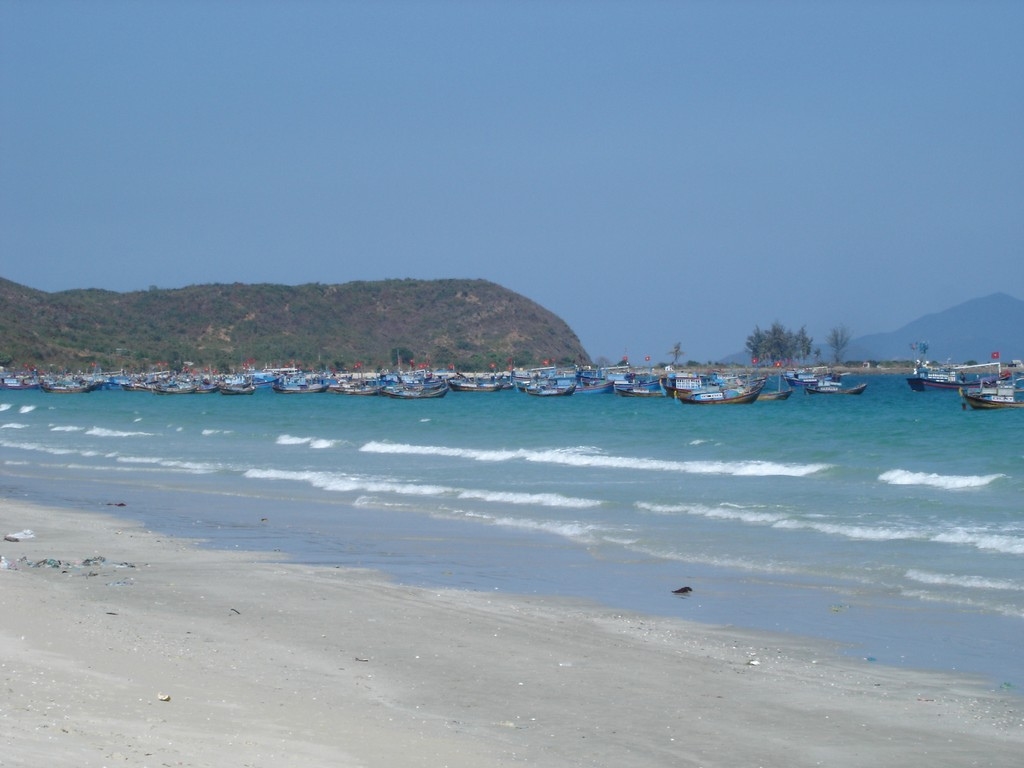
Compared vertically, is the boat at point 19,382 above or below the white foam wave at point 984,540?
above

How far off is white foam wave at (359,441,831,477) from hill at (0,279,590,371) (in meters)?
107

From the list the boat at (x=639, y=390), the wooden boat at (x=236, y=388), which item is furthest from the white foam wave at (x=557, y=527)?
the wooden boat at (x=236, y=388)

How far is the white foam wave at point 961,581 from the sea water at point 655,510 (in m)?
0.04

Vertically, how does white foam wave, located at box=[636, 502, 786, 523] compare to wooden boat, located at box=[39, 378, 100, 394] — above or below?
below

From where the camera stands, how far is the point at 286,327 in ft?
529

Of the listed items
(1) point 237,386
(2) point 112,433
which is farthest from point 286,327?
(2) point 112,433

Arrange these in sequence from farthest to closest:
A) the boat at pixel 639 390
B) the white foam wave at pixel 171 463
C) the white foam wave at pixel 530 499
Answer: the boat at pixel 639 390 → the white foam wave at pixel 171 463 → the white foam wave at pixel 530 499

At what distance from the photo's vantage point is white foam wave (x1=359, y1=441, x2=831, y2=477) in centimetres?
2655

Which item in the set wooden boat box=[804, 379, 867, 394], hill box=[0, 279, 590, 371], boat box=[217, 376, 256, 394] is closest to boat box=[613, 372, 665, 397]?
wooden boat box=[804, 379, 867, 394]

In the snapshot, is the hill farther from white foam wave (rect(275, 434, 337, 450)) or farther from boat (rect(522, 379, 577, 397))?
white foam wave (rect(275, 434, 337, 450))

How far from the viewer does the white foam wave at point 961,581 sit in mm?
12625

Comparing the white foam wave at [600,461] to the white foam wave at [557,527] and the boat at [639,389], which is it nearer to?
the white foam wave at [557,527]

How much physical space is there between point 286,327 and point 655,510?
478 ft

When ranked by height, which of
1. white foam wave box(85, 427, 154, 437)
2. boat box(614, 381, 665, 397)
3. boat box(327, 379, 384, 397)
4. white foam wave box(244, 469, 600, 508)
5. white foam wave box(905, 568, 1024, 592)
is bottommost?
white foam wave box(905, 568, 1024, 592)
